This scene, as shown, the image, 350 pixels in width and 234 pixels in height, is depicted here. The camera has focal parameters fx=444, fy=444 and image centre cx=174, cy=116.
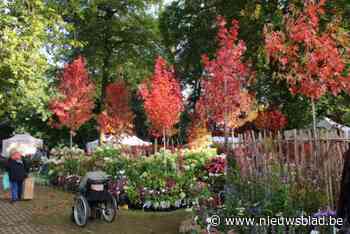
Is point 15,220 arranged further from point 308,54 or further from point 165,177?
point 308,54

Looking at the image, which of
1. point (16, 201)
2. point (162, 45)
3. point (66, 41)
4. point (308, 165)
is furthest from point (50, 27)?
point (162, 45)

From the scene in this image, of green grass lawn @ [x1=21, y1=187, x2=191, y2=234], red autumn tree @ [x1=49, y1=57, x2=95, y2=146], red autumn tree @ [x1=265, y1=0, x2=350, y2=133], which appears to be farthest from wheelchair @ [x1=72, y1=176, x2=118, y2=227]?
red autumn tree @ [x1=49, y1=57, x2=95, y2=146]

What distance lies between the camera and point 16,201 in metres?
13.5

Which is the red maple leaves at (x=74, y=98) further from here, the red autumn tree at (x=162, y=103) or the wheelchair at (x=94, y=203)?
the wheelchair at (x=94, y=203)

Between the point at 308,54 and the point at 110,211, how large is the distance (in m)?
5.70

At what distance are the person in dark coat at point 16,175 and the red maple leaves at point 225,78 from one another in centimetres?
780

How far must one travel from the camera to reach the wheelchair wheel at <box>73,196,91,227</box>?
9.67 metres

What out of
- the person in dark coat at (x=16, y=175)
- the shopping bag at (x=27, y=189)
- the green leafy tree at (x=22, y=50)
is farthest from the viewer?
the shopping bag at (x=27, y=189)

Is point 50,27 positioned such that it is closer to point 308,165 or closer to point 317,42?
point 317,42

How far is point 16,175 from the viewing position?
1341cm

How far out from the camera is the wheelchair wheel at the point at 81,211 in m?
9.67

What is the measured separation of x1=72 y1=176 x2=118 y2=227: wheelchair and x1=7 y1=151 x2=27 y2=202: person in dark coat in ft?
13.5

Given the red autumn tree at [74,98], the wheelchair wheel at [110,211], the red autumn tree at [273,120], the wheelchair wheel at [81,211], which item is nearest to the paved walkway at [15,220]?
the wheelchair wheel at [81,211]

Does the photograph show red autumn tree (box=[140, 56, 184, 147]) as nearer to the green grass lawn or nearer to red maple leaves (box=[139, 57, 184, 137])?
red maple leaves (box=[139, 57, 184, 137])
